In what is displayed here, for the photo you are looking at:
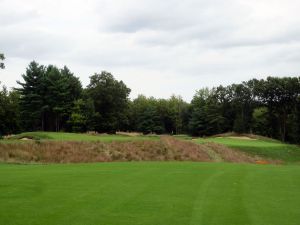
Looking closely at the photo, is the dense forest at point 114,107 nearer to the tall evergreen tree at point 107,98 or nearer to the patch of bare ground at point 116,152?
the tall evergreen tree at point 107,98

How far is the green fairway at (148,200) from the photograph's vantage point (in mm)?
9445

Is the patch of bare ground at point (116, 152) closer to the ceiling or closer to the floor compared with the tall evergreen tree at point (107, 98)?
closer to the floor

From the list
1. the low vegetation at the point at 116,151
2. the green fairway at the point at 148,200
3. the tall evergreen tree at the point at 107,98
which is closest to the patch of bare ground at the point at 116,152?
the low vegetation at the point at 116,151

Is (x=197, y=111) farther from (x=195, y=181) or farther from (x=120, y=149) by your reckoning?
(x=195, y=181)

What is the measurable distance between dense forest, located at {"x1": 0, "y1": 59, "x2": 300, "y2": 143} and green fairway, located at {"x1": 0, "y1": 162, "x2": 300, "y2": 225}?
58015 millimetres

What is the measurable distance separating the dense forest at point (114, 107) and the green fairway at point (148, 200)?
58.0 meters

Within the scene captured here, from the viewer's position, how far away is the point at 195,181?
1648cm

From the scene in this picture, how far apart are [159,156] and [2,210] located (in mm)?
27740

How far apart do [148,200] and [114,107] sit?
73.9 metres

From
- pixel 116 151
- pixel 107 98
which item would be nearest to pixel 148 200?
pixel 116 151

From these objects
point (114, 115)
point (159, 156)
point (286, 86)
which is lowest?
point (159, 156)

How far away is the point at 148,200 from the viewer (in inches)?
472

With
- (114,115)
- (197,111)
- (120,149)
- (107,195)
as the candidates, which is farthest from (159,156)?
(197,111)

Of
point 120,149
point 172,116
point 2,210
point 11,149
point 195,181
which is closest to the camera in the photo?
point 2,210
